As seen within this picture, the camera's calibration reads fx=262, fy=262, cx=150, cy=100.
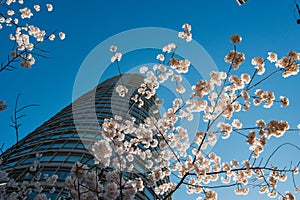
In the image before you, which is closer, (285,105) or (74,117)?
(285,105)

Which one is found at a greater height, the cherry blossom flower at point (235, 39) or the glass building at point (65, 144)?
the glass building at point (65, 144)

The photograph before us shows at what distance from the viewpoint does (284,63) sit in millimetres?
5746

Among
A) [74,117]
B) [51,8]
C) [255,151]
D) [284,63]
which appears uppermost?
[74,117]

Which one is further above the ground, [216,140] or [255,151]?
[216,140]

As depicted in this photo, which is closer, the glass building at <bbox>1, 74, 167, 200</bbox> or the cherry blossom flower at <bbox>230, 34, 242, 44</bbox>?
the cherry blossom flower at <bbox>230, 34, 242, 44</bbox>

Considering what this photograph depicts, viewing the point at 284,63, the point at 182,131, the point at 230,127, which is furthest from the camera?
the point at 182,131

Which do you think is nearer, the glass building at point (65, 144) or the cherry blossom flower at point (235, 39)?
the cherry blossom flower at point (235, 39)

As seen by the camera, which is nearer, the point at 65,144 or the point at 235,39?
the point at 235,39

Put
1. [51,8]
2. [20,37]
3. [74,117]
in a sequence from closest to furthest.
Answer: [20,37]
[51,8]
[74,117]

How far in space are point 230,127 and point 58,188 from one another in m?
10.2

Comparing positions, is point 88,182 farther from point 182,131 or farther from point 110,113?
point 110,113

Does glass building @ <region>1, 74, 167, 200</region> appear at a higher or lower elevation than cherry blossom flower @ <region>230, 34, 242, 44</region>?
higher

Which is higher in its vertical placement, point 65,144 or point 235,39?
point 65,144

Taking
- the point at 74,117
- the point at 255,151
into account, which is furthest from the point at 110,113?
the point at 255,151
